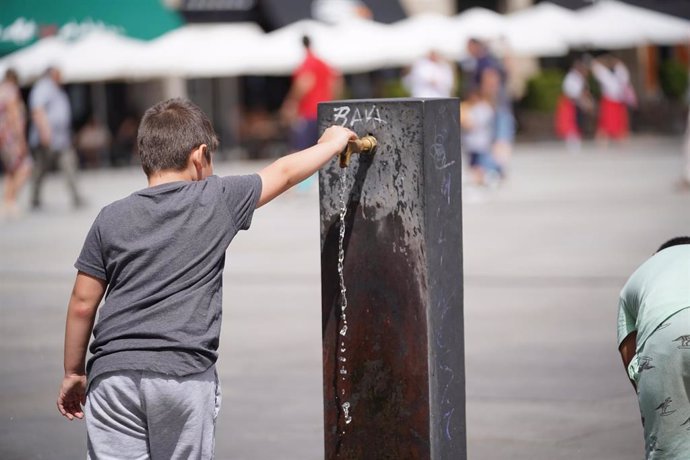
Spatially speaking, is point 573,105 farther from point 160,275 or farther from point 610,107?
point 160,275

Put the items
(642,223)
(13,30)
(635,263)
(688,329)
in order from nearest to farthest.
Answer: (688,329)
(635,263)
(642,223)
(13,30)

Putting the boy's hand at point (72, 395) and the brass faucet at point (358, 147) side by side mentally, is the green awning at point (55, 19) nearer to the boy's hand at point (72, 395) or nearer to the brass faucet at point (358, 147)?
the brass faucet at point (358, 147)

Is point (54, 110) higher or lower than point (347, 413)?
higher

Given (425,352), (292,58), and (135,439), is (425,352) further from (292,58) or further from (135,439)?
(292,58)

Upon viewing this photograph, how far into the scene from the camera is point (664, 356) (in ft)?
11.4

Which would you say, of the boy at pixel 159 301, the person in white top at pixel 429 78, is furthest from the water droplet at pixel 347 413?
the person in white top at pixel 429 78

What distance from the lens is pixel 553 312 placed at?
844 cm

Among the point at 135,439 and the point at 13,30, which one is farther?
the point at 13,30

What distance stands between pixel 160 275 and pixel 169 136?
0.40m

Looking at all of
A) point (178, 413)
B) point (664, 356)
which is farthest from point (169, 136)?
point (664, 356)

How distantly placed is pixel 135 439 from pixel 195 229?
1.97 ft

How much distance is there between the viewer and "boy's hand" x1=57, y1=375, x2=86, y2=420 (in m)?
3.72

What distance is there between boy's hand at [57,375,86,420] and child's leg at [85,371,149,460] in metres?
0.15

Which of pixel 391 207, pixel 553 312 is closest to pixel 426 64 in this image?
pixel 553 312
